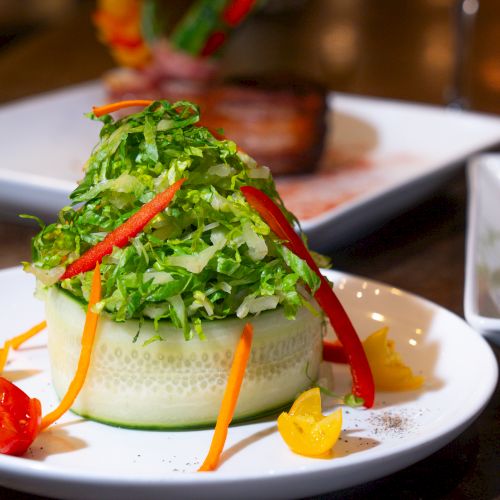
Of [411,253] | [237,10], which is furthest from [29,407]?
[237,10]

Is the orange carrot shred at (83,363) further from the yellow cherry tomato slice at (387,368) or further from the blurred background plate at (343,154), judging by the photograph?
the blurred background plate at (343,154)

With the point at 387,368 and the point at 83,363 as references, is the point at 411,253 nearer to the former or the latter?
the point at 387,368

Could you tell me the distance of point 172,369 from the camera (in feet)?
5.71

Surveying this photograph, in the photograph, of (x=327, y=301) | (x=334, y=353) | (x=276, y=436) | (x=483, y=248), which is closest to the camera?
(x=276, y=436)

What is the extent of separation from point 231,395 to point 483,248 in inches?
43.4

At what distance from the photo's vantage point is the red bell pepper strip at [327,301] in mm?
1780

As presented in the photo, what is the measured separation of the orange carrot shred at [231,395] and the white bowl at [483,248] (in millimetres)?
479

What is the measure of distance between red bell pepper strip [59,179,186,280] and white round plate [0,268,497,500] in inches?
11.5

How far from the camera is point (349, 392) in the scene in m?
1.90

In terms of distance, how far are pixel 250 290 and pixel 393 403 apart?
350mm

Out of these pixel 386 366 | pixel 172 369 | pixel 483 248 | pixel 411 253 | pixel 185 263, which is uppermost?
pixel 185 263

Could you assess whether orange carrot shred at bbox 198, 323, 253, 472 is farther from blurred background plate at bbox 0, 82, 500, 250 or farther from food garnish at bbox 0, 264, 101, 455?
blurred background plate at bbox 0, 82, 500, 250

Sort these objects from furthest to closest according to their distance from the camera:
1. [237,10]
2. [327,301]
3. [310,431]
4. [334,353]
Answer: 1. [237,10]
2. [334,353]
3. [327,301]
4. [310,431]

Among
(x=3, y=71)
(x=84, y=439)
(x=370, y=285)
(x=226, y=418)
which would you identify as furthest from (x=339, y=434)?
(x=3, y=71)
